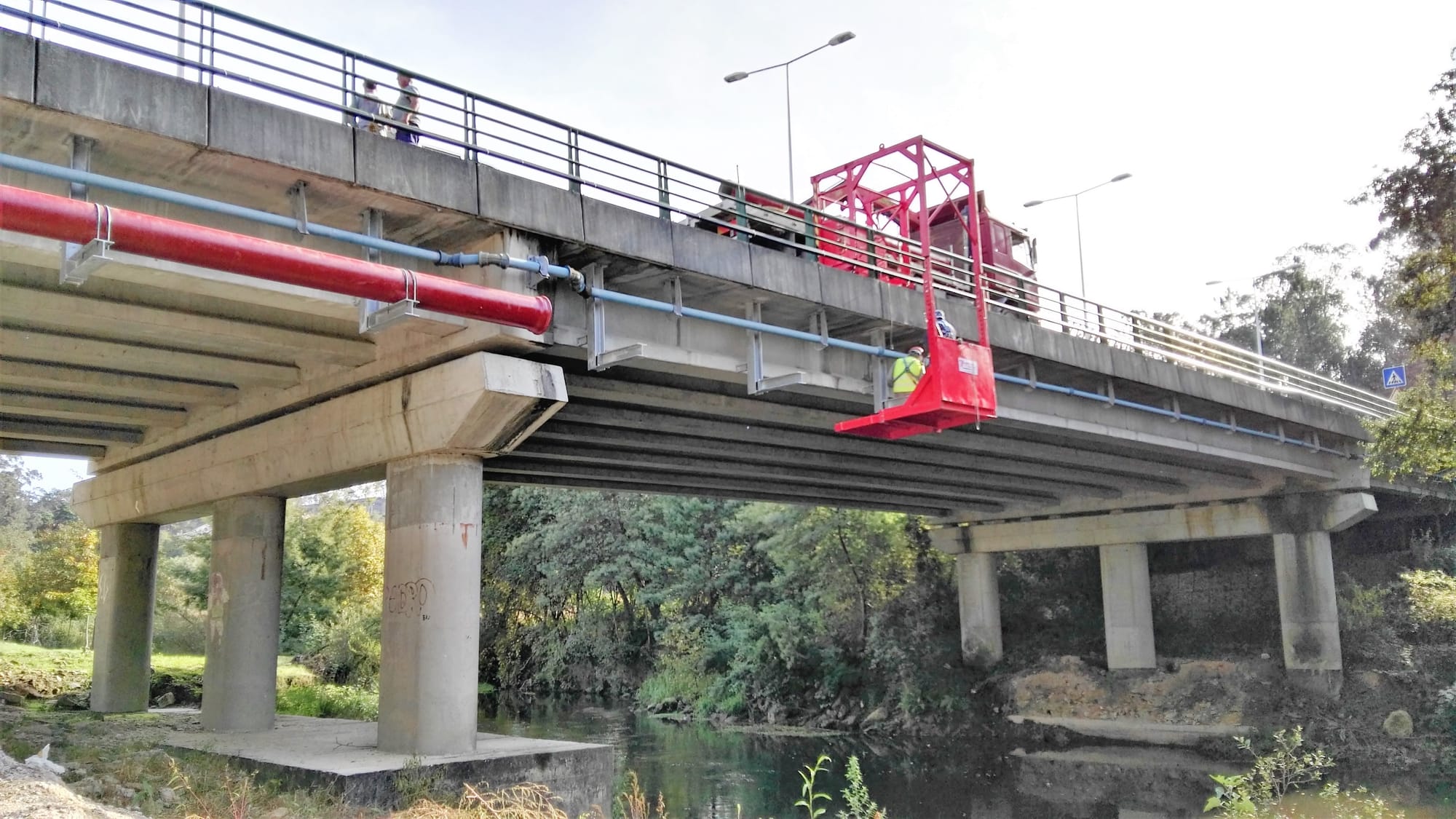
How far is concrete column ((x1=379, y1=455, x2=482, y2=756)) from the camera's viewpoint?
1225 centimetres

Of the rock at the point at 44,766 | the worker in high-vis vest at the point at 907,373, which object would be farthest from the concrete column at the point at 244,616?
the worker in high-vis vest at the point at 907,373

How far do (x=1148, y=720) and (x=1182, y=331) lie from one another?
12211 mm

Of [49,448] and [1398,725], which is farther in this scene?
[1398,725]

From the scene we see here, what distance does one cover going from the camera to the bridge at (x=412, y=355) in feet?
30.2

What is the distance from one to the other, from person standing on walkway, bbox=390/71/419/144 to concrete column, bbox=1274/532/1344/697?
24.0 meters

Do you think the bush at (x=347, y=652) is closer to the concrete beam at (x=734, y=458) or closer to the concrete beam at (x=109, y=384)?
the concrete beam at (x=734, y=458)

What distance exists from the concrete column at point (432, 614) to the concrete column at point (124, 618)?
1009 centimetres

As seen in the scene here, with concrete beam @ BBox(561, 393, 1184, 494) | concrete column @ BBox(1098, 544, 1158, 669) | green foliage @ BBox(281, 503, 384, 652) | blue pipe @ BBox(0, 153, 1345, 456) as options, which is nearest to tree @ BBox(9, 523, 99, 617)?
green foliage @ BBox(281, 503, 384, 652)

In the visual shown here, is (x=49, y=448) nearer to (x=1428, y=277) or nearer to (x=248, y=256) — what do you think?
(x=248, y=256)

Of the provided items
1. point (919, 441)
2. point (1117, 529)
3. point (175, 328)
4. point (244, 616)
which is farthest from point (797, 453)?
point (1117, 529)

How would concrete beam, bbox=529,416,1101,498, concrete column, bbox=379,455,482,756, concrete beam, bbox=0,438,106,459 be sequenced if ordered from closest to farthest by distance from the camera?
concrete column, bbox=379,455,482,756 < concrete beam, bbox=529,416,1101,498 < concrete beam, bbox=0,438,106,459

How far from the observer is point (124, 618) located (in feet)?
66.6

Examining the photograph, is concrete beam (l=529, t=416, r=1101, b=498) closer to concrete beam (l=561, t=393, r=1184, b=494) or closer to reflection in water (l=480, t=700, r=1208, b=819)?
concrete beam (l=561, t=393, r=1184, b=494)

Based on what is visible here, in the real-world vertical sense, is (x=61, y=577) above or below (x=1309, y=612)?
above
